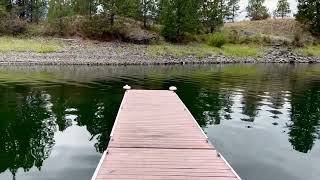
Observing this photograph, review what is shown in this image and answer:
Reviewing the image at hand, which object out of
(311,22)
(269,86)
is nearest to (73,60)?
(269,86)

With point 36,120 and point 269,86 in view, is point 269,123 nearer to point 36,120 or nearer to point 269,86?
point 36,120

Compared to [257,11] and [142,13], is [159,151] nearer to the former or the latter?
[142,13]

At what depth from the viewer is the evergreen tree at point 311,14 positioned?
8588 centimetres

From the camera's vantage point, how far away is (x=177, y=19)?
2891 inches

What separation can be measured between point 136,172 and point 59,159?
4.71m

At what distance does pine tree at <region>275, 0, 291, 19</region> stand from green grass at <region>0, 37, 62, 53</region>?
7200 cm

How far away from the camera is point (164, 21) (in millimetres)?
72875

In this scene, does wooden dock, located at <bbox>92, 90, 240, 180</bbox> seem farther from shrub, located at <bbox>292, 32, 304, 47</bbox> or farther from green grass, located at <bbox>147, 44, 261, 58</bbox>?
shrub, located at <bbox>292, 32, 304, 47</bbox>

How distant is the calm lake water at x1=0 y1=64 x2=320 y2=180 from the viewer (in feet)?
42.8

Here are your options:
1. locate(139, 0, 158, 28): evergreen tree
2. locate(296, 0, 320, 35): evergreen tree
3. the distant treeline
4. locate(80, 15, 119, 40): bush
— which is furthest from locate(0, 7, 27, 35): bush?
locate(296, 0, 320, 35): evergreen tree

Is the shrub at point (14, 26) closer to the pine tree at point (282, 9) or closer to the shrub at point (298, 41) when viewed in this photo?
the shrub at point (298, 41)

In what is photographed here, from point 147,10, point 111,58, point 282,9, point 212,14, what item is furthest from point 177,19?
point 282,9

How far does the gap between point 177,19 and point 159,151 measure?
208 ft

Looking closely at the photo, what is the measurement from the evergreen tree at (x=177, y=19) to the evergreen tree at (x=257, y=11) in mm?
37698
